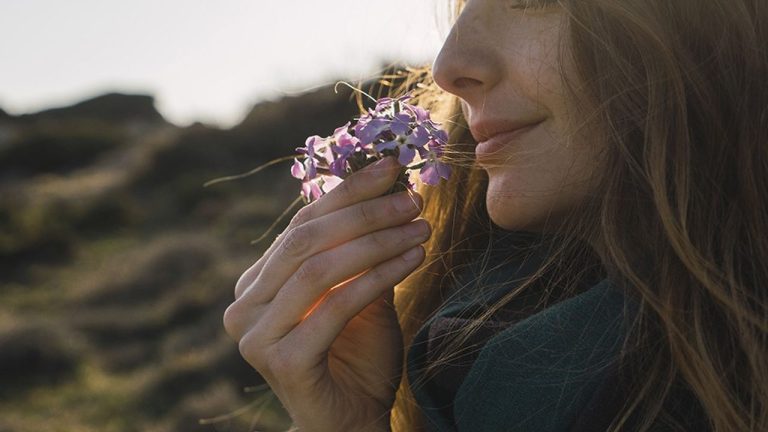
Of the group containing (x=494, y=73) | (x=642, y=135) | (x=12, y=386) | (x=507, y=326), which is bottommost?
(x=12, y=386)

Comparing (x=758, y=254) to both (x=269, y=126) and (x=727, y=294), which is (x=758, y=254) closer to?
(x=727, y=294)

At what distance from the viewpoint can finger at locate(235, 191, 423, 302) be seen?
1.98 meters

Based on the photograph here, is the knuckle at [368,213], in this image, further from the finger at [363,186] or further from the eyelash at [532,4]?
the eyelash at [532,4]

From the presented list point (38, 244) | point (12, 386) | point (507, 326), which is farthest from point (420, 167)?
point (38, 244)

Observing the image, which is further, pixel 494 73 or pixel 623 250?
pixel 494 73

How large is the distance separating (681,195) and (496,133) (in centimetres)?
45

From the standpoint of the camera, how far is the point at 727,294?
5.21 ft

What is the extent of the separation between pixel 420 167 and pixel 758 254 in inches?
28.8

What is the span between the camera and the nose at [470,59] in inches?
75.4

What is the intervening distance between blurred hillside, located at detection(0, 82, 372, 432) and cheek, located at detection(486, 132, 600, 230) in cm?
163

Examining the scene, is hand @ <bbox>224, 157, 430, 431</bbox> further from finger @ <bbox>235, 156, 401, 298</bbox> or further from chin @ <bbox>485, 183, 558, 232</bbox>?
chin @ <bbox>485, 183, 558, 232</bbox>

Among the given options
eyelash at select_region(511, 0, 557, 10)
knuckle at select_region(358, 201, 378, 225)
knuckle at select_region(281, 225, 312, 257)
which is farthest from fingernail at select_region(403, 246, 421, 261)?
eyelash at select_region(511, 0, 557, 10)

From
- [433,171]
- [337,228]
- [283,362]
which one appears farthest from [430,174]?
[283,362]

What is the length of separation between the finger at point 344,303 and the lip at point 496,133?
278 mm
